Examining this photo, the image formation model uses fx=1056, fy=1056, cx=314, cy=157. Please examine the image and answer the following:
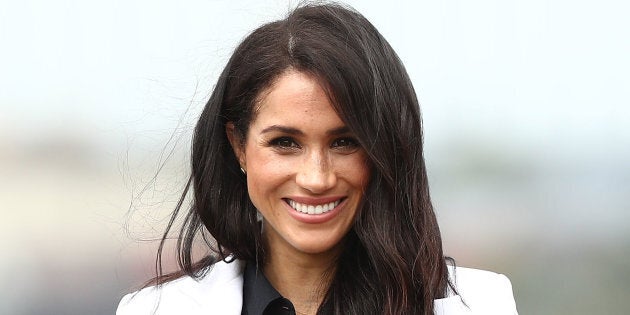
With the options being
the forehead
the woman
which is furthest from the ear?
the forehead

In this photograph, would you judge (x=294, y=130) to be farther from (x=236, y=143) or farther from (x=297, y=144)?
(x=236, y=143)

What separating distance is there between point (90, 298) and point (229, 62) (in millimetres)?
1285

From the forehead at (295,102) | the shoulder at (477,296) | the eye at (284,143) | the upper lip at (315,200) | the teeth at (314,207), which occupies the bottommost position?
the shoulder at (477,296)

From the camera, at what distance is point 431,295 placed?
2.67 m

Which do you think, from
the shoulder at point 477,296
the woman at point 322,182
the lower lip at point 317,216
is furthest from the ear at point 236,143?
the shoulder at point 477,296

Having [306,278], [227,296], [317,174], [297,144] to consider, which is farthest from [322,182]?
[227,296]

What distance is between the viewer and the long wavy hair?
258cm

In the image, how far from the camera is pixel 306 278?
2.84 meters

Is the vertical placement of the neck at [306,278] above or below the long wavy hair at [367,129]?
below

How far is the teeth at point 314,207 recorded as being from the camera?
2641 mm

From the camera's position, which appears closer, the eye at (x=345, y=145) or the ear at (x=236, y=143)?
the eye at (x=345, y=145)

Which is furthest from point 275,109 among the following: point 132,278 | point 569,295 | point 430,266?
point 569,295

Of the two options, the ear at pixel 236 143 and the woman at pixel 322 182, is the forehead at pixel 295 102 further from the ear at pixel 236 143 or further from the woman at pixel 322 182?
the ear at pixel 236 143

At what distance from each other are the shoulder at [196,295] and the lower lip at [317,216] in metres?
0.35
